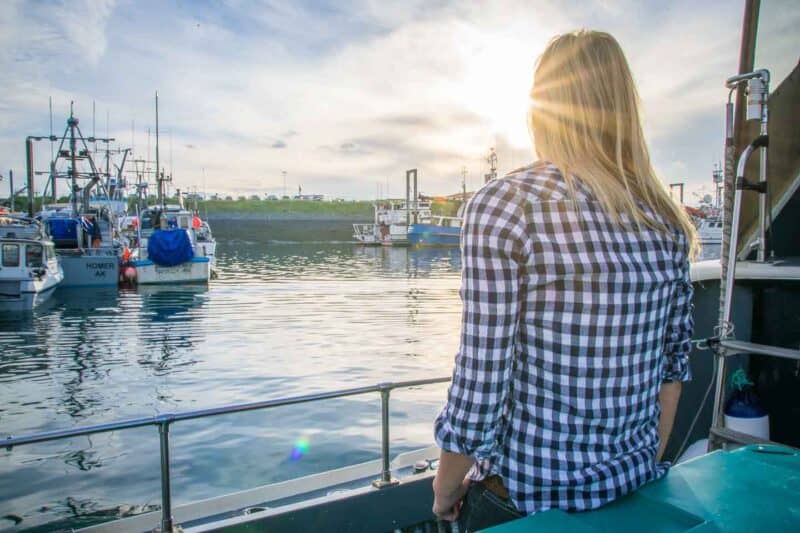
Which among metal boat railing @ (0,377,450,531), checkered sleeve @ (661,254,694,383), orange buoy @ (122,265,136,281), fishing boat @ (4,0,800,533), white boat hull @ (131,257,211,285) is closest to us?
fishing boat @ (4,0,800,533)

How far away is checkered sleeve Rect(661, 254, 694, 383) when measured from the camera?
1610mm

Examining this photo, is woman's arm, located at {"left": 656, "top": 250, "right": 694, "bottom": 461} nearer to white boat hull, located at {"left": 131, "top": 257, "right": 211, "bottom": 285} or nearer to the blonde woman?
the blonde woman

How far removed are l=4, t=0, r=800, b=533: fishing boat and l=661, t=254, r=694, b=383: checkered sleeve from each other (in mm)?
254

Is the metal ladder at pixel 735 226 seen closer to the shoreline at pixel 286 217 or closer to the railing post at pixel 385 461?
the railing post at pixel 385 461

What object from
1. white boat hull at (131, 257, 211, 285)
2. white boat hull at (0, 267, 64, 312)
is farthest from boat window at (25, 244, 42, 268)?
white boat hull at (131, 257, 211, 285)

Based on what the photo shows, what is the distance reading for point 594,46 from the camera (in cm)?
140

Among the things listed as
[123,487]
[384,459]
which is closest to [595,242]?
[384,459]

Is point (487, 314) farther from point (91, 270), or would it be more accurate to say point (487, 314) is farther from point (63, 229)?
point (63, 229)

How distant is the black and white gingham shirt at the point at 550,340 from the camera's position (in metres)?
1.27

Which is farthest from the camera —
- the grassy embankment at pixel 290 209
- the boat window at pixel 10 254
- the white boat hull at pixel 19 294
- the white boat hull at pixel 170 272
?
the grassy embankment at pixel 290 209

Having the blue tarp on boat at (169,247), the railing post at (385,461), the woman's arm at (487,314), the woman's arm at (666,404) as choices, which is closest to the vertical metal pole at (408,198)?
the blue tarp on boat at (169,247)

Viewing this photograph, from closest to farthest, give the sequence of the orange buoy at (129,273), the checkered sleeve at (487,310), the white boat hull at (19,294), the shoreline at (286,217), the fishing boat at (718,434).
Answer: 1. the checkered sleeve at (487,310)
2. the fishing boat at (718,434)
3. the white boat hull at (19,294)
4. the orange buoy at (129,273)
5. the shoreline at (286,217)

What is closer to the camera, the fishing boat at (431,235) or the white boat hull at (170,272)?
the white boat hull at (170,272)

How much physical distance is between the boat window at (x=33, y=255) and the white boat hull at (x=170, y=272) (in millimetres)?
6889
